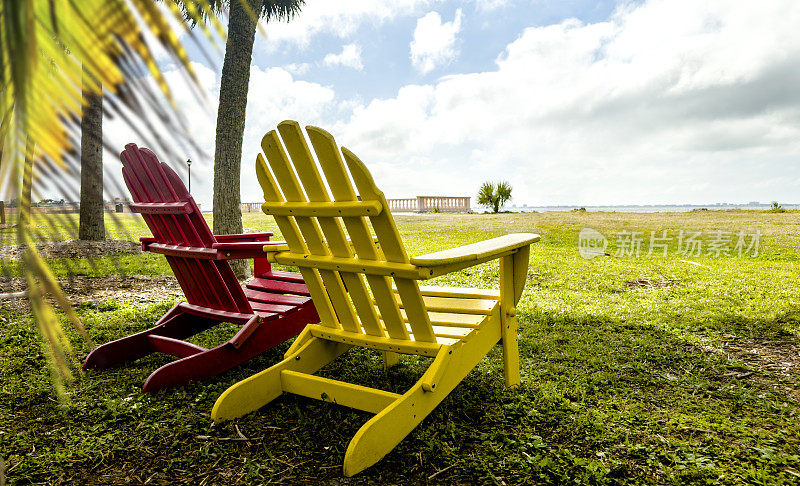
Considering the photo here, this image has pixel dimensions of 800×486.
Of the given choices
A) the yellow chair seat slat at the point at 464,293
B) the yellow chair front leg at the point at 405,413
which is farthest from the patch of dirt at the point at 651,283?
the yellow chair front leg at the point at 405,413

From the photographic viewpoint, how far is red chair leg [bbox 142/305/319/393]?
8.43 ft

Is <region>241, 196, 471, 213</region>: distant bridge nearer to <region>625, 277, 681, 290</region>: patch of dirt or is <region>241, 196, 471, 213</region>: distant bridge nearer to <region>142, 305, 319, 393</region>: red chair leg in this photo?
<region>625, 277, 681, 290</region>: patch of dirt

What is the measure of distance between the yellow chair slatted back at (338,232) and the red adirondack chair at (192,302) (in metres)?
0.53

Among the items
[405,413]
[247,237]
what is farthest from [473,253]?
[247,237]

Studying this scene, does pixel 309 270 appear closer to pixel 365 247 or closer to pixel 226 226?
pixel 365 247

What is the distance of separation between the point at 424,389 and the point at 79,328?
158cm

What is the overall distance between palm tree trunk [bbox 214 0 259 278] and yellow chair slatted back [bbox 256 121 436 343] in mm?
3642

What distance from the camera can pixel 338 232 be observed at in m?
2.11

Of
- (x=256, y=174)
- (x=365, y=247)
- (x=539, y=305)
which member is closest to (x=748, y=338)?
(x=539, y=305)

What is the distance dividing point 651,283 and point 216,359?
5.10 metres

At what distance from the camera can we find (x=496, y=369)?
3023 mm

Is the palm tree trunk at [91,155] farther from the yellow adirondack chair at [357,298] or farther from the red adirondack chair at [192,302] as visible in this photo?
the red adirondack chair at [192,302]

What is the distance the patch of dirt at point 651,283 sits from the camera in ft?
18.2

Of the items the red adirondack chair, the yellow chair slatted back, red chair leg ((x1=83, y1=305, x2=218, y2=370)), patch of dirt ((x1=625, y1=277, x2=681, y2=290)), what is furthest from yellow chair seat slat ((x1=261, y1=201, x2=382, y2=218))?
patch of dirt ((x1=625, y1=277, x2=681, y2=290))
